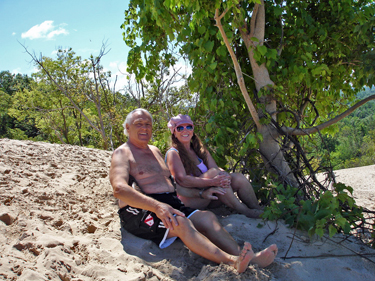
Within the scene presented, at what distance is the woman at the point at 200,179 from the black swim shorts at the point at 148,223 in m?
0.43

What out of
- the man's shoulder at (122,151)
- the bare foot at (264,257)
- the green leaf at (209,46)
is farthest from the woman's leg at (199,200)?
the green leaf at (209,46)

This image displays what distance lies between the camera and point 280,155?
12.0 ft

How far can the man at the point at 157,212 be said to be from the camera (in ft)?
6.82

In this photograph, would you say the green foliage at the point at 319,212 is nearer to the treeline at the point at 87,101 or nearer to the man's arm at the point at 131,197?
the man's arm at the point at 131,197

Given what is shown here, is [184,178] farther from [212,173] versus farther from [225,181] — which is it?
[225,181]

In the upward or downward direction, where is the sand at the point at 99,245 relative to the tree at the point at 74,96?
downward

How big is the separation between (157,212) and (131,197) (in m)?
0.24

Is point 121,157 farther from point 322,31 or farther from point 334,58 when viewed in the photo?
point 334,58

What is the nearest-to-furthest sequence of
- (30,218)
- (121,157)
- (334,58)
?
(30,218)
(121,157)
(334,58)

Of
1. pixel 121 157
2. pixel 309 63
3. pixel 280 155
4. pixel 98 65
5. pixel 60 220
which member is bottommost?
pixel 60 220

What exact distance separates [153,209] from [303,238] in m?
1.42

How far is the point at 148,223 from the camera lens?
7.75ft

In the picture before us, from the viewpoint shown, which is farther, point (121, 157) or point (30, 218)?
point (121, 157)

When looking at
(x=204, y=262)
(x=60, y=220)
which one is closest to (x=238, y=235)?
(x=204, y=262)
